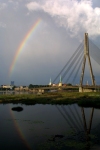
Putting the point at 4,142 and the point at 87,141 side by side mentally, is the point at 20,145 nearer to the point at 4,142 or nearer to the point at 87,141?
the point at 4,142

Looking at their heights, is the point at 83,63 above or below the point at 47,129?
above

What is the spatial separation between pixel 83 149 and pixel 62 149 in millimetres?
1242

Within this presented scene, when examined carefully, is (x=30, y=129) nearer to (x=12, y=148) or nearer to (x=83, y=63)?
(x=12, y=148)

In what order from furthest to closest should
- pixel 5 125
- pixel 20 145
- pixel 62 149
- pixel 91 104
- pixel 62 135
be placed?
1. pixel 91 104
2. pixel 5 125
3. pixel 62 135
4. pixel 20 145
5. pixel 62 149

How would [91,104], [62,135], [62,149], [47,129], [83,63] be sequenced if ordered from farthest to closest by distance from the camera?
[83,63]
[91,104]
[47,129]
[62,135]
[62,149]

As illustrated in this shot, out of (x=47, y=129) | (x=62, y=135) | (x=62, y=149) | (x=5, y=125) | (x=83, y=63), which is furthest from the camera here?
(x=83, y=63)

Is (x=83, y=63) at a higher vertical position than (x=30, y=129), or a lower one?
higher

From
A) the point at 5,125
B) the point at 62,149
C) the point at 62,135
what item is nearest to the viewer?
the point at 62,149

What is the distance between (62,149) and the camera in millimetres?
13344

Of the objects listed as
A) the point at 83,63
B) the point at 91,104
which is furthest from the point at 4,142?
the point at 83,63

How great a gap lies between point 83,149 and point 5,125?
1007 centimetres

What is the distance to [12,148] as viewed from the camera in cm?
1391

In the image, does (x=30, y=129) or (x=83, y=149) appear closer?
(x=83, y=149)

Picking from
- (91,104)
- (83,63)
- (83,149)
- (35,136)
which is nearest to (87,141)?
(83,149)
